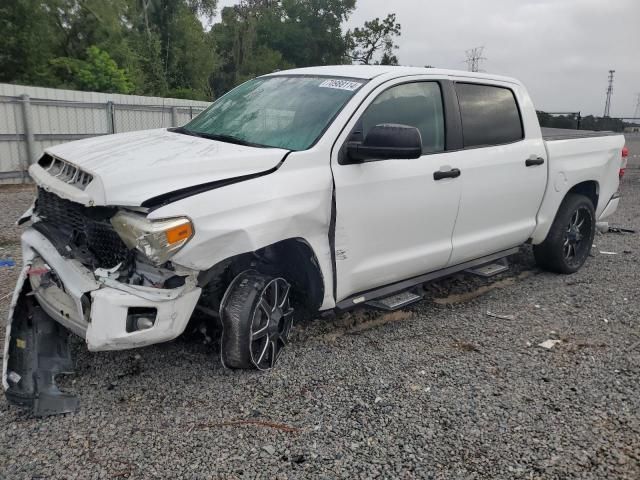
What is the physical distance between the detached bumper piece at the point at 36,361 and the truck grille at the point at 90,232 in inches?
16.2

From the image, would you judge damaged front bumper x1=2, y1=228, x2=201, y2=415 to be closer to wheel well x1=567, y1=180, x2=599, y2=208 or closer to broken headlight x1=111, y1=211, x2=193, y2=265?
broken headlight x1=111, y1=211, x2=193, y2=265

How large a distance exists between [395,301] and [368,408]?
1.07 m

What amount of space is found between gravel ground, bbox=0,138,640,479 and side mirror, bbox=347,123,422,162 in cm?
133

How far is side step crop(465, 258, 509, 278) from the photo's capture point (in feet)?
15.7

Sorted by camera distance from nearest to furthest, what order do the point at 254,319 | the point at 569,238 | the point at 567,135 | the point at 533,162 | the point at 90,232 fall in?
the point at 90,232 → the point at 254,319 → the point at 533,162 → the point at 567,135 → the point at 569,238

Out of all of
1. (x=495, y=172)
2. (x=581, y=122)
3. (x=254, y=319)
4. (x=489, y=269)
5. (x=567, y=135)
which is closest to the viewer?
(x=254, y=319)

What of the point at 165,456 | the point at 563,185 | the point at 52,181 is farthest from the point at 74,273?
the point at 563,185

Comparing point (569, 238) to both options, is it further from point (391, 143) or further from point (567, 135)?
point (391, 143)

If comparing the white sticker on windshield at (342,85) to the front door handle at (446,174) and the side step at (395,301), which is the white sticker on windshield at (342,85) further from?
the side step at (395,301)

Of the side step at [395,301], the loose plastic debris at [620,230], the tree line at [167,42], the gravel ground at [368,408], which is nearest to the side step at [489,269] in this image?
the gravel ground at [368,408]

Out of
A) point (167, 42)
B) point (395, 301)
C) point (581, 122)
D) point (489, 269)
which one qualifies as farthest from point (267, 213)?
point (167, 42)

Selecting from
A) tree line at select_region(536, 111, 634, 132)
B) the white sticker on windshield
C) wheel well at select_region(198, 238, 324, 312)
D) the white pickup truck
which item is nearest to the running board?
the white pickup truck

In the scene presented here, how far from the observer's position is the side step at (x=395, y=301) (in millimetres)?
3865

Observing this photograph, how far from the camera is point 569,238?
222 inches
